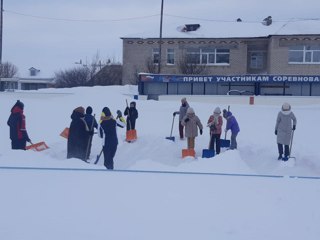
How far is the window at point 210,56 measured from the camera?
44.1 meters

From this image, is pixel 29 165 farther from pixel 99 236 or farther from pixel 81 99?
pixel 81 99

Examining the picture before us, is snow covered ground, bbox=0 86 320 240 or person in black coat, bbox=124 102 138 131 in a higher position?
person in black coat, bbox=124 102 138 131

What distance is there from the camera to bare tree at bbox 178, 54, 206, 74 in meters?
43.4

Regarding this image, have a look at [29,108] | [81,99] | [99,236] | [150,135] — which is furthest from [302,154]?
[81,99]

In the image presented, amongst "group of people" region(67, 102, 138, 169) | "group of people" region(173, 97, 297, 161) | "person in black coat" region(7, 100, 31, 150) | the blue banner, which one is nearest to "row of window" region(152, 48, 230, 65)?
the blue banner

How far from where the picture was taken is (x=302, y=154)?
1353 centimetres

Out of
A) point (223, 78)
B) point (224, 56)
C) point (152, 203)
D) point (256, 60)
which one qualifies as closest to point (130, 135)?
point (152, 203)

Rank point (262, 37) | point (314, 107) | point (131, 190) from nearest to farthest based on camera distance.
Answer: point (131, 190) < point (314, 107) < point (262, 37)

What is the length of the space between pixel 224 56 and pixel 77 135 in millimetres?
34168

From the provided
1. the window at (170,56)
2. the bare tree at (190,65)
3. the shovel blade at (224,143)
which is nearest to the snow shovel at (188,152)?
the shovel blade at (224,143)

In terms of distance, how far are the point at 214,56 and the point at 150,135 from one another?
28803 mm

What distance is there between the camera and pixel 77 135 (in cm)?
1124

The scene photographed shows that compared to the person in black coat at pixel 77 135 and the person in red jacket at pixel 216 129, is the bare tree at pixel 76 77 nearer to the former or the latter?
the person in red jacket at pixel 216 129

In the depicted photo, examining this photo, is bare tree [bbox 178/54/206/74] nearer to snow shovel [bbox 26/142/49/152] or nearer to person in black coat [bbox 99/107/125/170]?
snow shovel [bbox 26/142/49/152]
